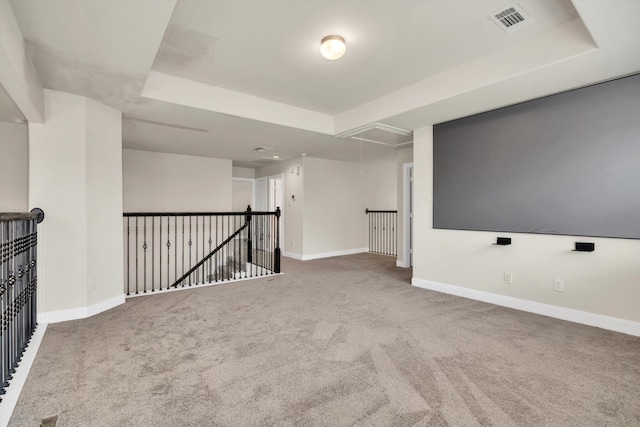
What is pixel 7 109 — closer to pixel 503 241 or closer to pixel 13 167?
pixel 13 167

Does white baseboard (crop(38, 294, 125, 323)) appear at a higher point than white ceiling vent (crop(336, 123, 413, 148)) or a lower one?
lower

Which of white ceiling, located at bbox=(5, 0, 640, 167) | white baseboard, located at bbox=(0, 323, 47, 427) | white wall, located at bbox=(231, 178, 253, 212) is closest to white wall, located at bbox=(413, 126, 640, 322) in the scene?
white ceiling, located at bbox=(5, 0, 640, 167)

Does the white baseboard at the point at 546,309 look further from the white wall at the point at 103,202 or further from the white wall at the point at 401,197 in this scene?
the white wall at the point at 103,202

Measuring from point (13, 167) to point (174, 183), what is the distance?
278 centimetres

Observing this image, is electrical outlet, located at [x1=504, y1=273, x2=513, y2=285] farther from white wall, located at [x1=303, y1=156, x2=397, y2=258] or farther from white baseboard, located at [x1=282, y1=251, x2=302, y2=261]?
white baseboard, located at [x1=282, y1=251, x2=302, y2=261]

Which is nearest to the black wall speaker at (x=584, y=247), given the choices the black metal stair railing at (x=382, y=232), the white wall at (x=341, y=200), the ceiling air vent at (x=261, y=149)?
the white wall at (x=341, y=200)

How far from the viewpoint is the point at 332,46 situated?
2.62 m

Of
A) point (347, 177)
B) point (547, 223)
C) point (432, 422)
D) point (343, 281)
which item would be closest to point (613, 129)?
point (547, 223)

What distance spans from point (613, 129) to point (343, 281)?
3.65m

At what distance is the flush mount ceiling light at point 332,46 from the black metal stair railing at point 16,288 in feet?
8.61

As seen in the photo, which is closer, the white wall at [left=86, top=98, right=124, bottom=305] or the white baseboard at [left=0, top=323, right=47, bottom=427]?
the white baseboard at [left=0, top=323, right=47, bottom=427]

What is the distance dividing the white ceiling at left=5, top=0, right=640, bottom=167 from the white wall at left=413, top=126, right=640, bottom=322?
4.28 ft

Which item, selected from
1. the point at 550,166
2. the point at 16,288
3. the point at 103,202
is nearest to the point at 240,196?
the point at 103,202

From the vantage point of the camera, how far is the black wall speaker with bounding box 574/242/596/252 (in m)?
2.96
